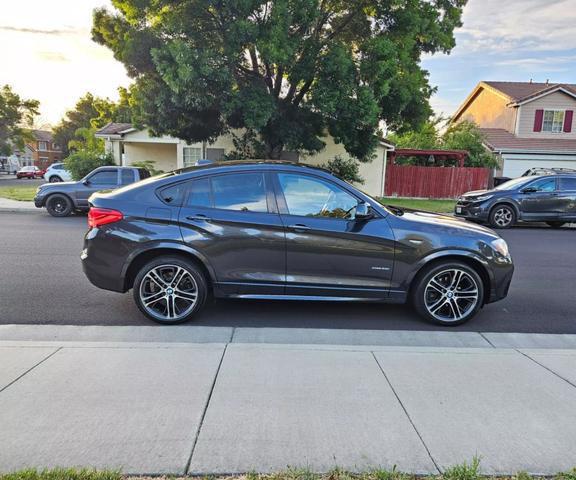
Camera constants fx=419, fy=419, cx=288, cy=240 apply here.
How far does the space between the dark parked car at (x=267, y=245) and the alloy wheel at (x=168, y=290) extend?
0.04 feet

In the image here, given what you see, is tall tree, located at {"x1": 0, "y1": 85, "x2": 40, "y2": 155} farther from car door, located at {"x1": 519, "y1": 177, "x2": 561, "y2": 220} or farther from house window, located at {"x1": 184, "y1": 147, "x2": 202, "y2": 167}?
car door, located at {"x1": 519, "y1": 177, "x2": 561, "y2": 220}

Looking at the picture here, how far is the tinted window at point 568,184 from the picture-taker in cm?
1286

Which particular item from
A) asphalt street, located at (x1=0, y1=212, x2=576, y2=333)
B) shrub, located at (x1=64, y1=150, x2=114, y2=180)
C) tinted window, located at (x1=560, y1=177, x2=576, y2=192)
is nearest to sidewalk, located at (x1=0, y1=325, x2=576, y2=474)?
asphalt street, located at (x1=0, y1=212, x2=576, y2=333)

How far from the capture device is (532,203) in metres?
12.8

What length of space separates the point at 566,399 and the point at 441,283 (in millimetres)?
1758

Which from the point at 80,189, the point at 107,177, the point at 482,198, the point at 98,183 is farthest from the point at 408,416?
the point at 80,189

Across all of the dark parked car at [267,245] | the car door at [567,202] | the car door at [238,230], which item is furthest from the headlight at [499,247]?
the car door at [567,202]

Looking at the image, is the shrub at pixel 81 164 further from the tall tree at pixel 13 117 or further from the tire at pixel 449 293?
the tall tree at pixel 13 117

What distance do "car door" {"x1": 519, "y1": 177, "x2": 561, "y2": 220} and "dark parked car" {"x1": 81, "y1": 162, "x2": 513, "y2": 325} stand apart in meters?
9.58

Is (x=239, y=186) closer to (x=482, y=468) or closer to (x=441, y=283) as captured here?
(x=441, y=283)

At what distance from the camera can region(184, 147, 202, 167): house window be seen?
22.6m

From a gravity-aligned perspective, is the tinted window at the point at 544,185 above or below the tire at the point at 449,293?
above

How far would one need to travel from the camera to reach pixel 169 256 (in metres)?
4.49

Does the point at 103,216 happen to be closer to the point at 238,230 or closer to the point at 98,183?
the point at 238,230
